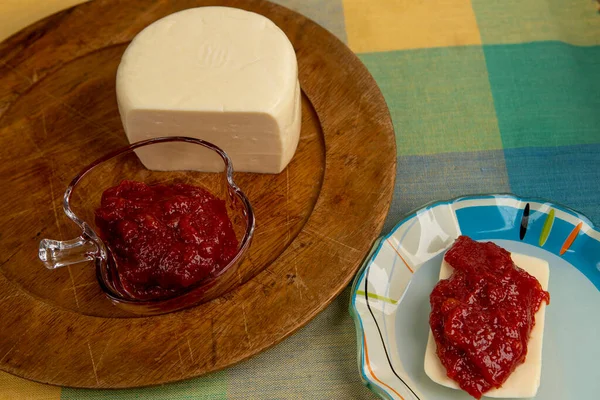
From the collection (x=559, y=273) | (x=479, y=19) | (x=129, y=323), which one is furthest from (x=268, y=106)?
(x=479, y=19)

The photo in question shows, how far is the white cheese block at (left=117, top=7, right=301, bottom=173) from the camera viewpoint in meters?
2.60

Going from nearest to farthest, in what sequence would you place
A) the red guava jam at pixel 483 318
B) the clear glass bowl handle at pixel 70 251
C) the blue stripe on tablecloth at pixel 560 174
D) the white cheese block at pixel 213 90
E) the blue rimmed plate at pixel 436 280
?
the red guava jam at pixel 483 318 < the blue rimmed plate at pixel 436 280 < the clear glass bowl handle at pixel 70 251 < the white cheese block at pixel 213 90 < the blue stripe on tablecloth at pixel 560 174

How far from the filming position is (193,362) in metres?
2.29

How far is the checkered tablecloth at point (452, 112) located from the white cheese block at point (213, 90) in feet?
2.26

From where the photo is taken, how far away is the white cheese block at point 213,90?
8.52 ft

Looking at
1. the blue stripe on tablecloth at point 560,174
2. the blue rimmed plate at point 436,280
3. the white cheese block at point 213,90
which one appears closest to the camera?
the blue rimmed plate at point 436,280

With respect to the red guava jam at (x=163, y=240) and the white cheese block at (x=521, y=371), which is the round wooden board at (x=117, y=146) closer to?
→ the red guava jam at (x=163, y=240)

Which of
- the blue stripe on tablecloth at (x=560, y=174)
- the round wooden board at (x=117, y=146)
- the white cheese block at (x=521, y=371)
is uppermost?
the round wooden board at (x=117, y=146)

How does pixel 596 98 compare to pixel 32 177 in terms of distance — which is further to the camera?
pixel 596 98

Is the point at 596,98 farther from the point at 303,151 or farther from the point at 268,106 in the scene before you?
the point at 268,106

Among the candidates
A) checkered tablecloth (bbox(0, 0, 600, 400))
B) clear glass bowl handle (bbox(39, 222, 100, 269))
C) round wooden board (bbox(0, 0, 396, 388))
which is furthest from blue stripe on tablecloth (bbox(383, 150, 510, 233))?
clear glass bowl handle (bbox(39, 222, 100, 269))

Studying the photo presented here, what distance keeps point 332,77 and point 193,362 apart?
4.91 feet

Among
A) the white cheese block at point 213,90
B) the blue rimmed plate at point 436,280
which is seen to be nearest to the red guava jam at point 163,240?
the white cheese block at point 213,90

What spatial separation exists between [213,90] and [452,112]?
125cm
